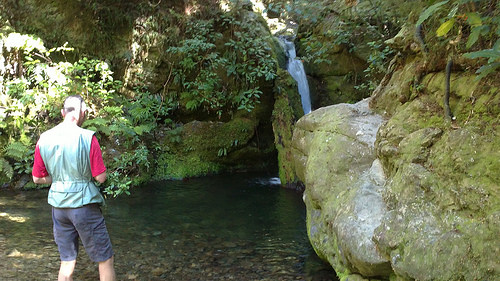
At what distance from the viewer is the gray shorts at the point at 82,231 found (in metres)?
3.14

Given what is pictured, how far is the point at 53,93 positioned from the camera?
29.3 ft

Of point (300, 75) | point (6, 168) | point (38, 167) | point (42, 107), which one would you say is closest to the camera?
point (38, 167)

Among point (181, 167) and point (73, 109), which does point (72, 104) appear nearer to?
point (73, 109)

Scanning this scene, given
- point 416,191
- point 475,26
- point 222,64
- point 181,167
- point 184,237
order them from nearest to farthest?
point 475,26, point 416,191, point 184,237, point 181,167, point 222,64

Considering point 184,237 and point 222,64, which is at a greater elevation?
point 222,64

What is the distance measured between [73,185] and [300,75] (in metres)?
9.77

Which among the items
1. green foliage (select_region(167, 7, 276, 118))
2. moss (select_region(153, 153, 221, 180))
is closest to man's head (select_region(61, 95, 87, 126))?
moss (select_region(153, 153, 221, 180))

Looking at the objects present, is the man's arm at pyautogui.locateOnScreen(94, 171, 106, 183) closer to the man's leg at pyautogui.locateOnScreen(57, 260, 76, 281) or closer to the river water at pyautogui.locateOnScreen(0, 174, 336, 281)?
the man's leg at pyautogui.locateOnScreen(57, 260, 76, 281)

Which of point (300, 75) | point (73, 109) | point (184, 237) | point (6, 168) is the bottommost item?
point (184, 237)

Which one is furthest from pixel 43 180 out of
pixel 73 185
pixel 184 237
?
pixel 184 237

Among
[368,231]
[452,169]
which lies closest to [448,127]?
[452,169]

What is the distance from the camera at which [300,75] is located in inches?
474

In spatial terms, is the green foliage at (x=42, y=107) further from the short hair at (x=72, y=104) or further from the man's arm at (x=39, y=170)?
the short hair at (x=72, y=104)

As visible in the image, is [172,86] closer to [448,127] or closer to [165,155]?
[165,155]
